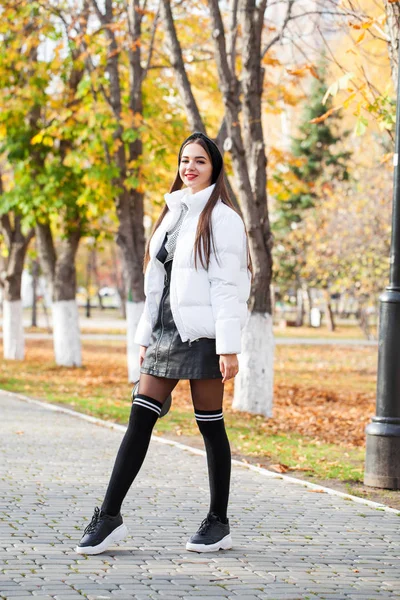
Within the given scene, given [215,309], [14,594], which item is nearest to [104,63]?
[215,309]

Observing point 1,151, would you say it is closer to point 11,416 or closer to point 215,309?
point 11,416

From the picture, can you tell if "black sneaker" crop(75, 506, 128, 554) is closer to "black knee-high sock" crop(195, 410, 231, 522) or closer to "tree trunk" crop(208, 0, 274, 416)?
"black knee-high sock" crop(195, 410, 231, 522)

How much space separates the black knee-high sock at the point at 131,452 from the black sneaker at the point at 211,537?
42 cm

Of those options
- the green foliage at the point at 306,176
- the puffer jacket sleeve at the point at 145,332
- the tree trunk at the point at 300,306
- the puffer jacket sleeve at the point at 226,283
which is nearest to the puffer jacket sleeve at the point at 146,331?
the puffer jacket sleeve at the point at 145,332

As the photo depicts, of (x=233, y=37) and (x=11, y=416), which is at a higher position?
(x=233, y=37)

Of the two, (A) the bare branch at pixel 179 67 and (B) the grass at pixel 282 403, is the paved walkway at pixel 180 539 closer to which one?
(B) the grass at pixel 282 403

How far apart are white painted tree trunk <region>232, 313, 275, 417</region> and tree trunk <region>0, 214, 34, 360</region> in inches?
459

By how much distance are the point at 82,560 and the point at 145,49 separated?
53.7 ft

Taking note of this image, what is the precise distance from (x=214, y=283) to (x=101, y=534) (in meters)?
1.34

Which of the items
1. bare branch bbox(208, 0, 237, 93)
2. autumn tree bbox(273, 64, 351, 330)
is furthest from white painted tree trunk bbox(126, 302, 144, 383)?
autumn tree bbox(273, 64, 351, 330)

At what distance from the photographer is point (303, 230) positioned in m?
39.9

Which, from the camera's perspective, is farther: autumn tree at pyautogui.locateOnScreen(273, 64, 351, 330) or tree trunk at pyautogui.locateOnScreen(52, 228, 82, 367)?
autumn tree at pyautogui.locateOnScreen(273, 64, 351, 330)

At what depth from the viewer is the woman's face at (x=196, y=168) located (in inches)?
213

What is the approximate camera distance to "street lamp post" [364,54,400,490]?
7.44m
